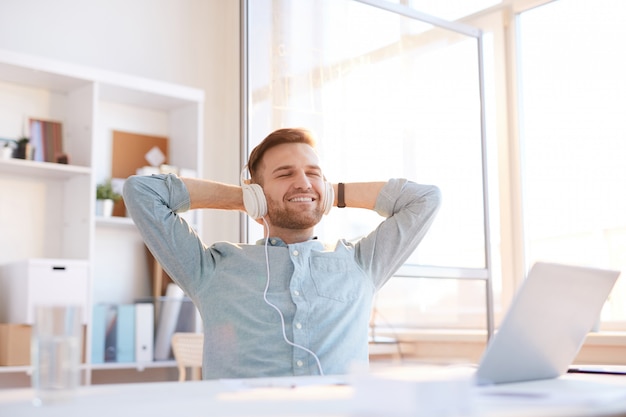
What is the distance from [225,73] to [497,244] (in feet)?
6.35

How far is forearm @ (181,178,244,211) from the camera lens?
6.69 ft

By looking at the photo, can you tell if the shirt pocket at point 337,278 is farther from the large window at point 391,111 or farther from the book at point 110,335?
the book at point 110,335

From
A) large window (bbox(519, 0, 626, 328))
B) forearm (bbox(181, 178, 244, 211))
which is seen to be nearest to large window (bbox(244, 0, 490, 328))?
large window (bbox(519, 0, 626, 328))

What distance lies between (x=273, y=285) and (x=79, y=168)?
80.1 inches

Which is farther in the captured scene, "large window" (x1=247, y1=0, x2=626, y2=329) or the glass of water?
"large window" (x1=247, y1=0, x2=626, y2=329)

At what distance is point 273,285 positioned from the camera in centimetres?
190

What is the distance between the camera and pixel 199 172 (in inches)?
158

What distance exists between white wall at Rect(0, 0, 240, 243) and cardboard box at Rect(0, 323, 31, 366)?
124 cm

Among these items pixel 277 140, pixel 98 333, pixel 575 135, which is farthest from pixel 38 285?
pixel 575 135

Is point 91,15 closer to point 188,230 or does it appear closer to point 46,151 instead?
point 46,151

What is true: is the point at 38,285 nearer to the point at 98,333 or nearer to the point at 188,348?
the point at 98,333

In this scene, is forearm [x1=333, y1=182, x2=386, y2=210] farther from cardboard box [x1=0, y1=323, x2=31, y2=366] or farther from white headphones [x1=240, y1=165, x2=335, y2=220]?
cardboard box [x1=0, y1=323, x2=31, y2=366]

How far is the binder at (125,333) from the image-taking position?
369 centimetres

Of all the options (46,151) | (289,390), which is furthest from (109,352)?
(289,390)
